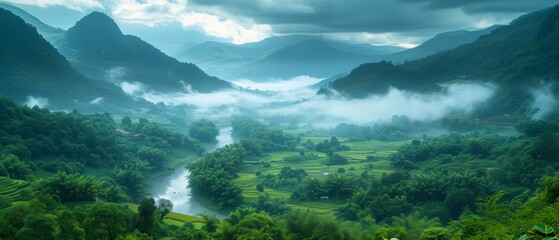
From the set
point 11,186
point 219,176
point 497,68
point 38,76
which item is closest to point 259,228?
point 11,186

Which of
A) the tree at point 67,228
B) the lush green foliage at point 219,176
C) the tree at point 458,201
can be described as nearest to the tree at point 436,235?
the tree at point 67,228

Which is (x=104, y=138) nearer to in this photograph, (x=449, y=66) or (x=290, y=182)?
(x=290, y=182)

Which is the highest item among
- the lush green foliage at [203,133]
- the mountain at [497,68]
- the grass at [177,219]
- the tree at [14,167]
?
the mountain at [497,68]

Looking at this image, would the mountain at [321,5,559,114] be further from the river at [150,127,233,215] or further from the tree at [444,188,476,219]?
the river at [150,127,233,215]

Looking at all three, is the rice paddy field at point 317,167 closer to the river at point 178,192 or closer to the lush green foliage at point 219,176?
the lush green foliage at point 219,176

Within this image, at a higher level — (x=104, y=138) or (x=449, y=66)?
(x=449, y=66)

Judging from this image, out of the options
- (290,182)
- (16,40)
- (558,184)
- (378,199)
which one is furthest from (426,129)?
(16,40)

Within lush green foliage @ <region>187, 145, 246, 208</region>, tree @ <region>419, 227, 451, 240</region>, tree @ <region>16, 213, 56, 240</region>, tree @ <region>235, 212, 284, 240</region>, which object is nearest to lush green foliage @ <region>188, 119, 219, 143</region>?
lush green foliage @ <region>187, 145, 246, 208</region>

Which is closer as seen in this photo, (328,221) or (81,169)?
(328,221)
